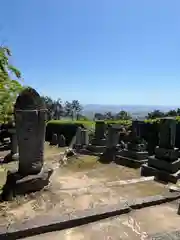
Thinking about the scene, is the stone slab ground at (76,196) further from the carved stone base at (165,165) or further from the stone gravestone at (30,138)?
the carved stone base at (165,165)

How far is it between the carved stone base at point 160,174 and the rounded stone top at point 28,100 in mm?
4856

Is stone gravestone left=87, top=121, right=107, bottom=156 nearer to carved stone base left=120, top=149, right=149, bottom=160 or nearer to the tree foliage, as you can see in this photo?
carved stone base left=120, top=149, right=149, bottom=160

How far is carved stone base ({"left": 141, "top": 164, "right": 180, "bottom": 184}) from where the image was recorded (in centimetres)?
817

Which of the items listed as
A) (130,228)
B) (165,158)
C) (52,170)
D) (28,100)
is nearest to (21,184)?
(52,170)

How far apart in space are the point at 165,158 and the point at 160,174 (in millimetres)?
677

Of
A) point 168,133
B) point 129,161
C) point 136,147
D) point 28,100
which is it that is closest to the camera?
point 28,100

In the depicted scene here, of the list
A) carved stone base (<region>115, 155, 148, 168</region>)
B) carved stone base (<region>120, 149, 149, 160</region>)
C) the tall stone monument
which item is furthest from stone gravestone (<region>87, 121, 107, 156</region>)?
carved stone base (<region>120, 149, 149, 160</region>)

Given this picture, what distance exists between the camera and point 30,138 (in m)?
6.09

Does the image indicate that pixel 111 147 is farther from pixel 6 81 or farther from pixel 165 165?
pixel 6 81

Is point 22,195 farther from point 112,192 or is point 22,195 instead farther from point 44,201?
point 112,192

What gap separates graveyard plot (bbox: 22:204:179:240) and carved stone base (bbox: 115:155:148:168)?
6125 millimetres

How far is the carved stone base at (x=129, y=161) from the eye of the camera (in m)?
10.9

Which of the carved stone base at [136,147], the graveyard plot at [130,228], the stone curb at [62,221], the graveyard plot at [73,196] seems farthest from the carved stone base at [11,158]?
the graveyard plot at [130,228]

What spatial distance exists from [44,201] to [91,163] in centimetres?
609
